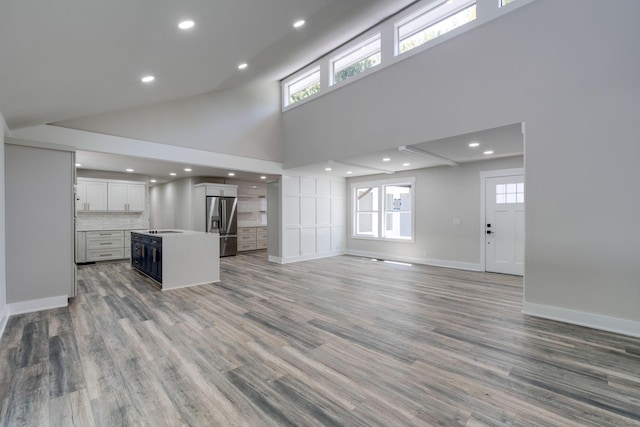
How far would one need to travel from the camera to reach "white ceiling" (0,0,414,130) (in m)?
1.83

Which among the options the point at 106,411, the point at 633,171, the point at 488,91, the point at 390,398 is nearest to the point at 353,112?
the point at 488,91

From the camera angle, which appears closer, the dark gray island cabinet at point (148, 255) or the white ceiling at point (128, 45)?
the white ceiling at point (128, 45)

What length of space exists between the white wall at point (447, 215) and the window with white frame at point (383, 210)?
26cm

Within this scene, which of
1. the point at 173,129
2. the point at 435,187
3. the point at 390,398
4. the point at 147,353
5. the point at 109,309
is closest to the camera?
the point at 390,398

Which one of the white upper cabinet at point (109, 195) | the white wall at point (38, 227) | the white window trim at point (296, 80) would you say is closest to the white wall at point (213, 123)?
the white window trim at point (296, 80)

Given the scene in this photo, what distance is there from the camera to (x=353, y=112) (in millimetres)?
5820

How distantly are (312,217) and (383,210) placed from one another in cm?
202

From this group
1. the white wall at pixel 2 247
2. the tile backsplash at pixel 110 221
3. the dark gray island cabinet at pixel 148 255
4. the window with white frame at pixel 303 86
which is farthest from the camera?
the tile backsplash at pixel 110 221

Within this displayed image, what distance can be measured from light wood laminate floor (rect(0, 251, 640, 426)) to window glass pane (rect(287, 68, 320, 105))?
16.6 feet

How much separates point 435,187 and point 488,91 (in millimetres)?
3228

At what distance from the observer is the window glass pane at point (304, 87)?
22.5 feet

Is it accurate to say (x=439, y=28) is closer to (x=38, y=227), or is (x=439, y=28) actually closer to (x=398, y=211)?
(x=398, y=211)

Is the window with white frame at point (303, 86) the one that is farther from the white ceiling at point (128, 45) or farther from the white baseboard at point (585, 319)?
the white baseboard at point (585, 319)

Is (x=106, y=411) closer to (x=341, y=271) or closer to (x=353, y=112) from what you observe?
(x=341, y=271)
